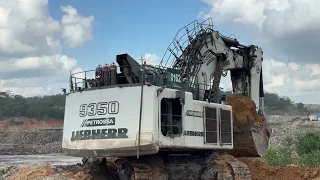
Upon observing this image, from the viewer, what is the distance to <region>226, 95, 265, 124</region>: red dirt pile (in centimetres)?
1528

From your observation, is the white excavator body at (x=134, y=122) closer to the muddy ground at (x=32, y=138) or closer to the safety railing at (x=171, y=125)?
the safety railing at (x=171, y=125)

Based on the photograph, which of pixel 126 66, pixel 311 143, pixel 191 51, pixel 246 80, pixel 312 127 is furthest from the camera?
pixel 312 127

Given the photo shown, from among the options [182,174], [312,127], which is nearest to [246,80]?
[182,174]

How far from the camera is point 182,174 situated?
13.4m

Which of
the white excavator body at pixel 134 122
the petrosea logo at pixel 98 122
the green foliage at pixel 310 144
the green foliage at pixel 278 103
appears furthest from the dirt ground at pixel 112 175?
the green foliage at pixel 278 103

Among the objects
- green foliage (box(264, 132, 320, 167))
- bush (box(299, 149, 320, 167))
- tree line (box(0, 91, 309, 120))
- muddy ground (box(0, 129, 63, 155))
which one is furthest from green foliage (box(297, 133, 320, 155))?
tree line (box(0, 91, 309, 120))

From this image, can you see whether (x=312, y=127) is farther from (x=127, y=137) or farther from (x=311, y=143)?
(x=127, y=137)

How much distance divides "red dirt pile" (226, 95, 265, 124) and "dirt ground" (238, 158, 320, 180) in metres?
1.50

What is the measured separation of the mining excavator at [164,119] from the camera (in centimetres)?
1159

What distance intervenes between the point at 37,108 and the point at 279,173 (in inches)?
3157

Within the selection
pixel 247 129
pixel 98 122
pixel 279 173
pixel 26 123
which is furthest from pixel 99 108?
pixel 26 123

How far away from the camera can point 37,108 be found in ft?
297

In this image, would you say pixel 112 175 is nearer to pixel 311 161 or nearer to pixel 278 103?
pixel 311 161

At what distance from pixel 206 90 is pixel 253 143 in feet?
8.48
